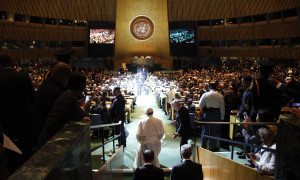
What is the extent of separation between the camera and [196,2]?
3206 cm

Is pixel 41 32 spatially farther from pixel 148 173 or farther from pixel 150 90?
pixel 148 173

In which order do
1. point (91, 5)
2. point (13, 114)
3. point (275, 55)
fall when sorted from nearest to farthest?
point (13, 114)
point (275, 55)
point (91, 5)

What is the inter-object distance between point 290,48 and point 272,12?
330 cm

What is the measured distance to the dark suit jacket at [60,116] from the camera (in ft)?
9.45

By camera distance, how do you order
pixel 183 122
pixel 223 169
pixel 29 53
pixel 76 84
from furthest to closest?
1. pixel 29 53
2. pixel 183 122
3. pixel 223 169
4. pixel 76 84

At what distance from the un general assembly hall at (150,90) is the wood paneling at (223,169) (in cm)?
2

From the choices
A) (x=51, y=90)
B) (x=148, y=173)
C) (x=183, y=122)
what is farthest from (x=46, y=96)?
(x=183, y=122)

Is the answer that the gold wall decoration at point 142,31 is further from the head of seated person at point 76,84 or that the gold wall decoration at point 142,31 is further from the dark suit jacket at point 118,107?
the head of seated person at point 76,84

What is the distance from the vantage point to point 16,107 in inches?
145

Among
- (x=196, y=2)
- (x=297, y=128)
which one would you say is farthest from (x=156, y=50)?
(x=297, y=128)

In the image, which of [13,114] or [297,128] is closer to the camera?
[297,128]

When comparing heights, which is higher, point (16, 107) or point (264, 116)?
point (16, 107)

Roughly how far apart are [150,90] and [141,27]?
14.1 metres

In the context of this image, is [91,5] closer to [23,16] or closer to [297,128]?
[23,16]
